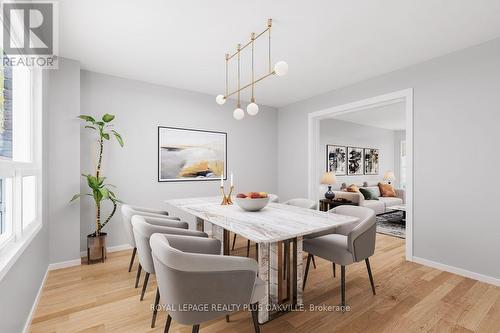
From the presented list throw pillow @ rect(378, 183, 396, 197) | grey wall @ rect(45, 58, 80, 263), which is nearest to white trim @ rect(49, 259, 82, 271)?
grey wall @ rect(45, 58, 80, 263)

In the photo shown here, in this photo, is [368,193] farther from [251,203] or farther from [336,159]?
[251,203]

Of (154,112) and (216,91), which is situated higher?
(216,91)

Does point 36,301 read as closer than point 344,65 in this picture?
Yes

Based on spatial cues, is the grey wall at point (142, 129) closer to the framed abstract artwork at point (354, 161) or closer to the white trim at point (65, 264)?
the white trim at point (65, 264)

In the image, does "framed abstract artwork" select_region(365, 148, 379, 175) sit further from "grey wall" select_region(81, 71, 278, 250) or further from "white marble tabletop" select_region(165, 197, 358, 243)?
"white marble tabletop" select_region(165, 197, 358, 243)

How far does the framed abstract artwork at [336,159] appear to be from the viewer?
6.32 m

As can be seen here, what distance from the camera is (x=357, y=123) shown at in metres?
7.00

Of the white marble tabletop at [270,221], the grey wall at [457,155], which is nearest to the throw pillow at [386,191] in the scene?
the grey wall at [457,155]

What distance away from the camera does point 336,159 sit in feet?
21.2

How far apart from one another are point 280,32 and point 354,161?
5.40 meters

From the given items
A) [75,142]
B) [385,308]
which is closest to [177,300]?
[385,308]

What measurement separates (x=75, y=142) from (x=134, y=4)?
1.86 meters

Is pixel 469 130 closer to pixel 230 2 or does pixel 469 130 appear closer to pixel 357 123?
pixel 230 2

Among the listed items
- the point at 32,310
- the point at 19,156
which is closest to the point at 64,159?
the point at 19,156
